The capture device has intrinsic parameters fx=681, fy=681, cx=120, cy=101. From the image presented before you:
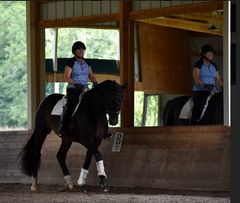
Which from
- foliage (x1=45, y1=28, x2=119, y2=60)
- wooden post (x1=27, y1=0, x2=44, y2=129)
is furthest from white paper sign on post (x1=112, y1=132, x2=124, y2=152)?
wooden post (x1=27, y1=0, x2=44, y2=129)

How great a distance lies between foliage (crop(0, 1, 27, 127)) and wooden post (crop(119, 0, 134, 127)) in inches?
106

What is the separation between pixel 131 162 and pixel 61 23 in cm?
341

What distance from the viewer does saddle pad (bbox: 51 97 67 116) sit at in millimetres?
10648

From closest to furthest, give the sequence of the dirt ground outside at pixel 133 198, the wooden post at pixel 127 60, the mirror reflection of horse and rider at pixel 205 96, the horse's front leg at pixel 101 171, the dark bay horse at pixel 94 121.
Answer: the dirt ground outside at pixel 133 198
the horse's front leg at pixel 101 171
the dark bay horse at pixel 94 121
the mirror reflection of horse and rider at pixel 205 96
the wooden post at pixel 127 60

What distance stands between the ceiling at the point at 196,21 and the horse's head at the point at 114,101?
2059mm

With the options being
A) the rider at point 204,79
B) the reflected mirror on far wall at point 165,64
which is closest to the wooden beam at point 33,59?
the reflected mirror on far wall at point 165,64

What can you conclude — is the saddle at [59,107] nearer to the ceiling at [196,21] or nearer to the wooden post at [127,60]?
the wooden post at [127,60]

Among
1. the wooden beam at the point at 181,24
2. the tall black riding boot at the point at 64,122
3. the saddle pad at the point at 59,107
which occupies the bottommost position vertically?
the tall black riding boot at the point at 64,122

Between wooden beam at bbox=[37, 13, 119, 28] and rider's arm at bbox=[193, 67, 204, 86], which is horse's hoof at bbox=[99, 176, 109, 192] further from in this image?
wooden beam at bbox=[37, 13, 119, 28]

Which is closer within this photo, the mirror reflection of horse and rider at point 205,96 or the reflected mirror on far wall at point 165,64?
the mirror reflection of horse and rider at point 205,96

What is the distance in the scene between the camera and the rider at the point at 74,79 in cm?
1034

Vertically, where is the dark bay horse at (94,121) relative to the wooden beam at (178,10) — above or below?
below

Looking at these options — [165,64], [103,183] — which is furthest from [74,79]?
[165,64]

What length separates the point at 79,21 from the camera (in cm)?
1277
